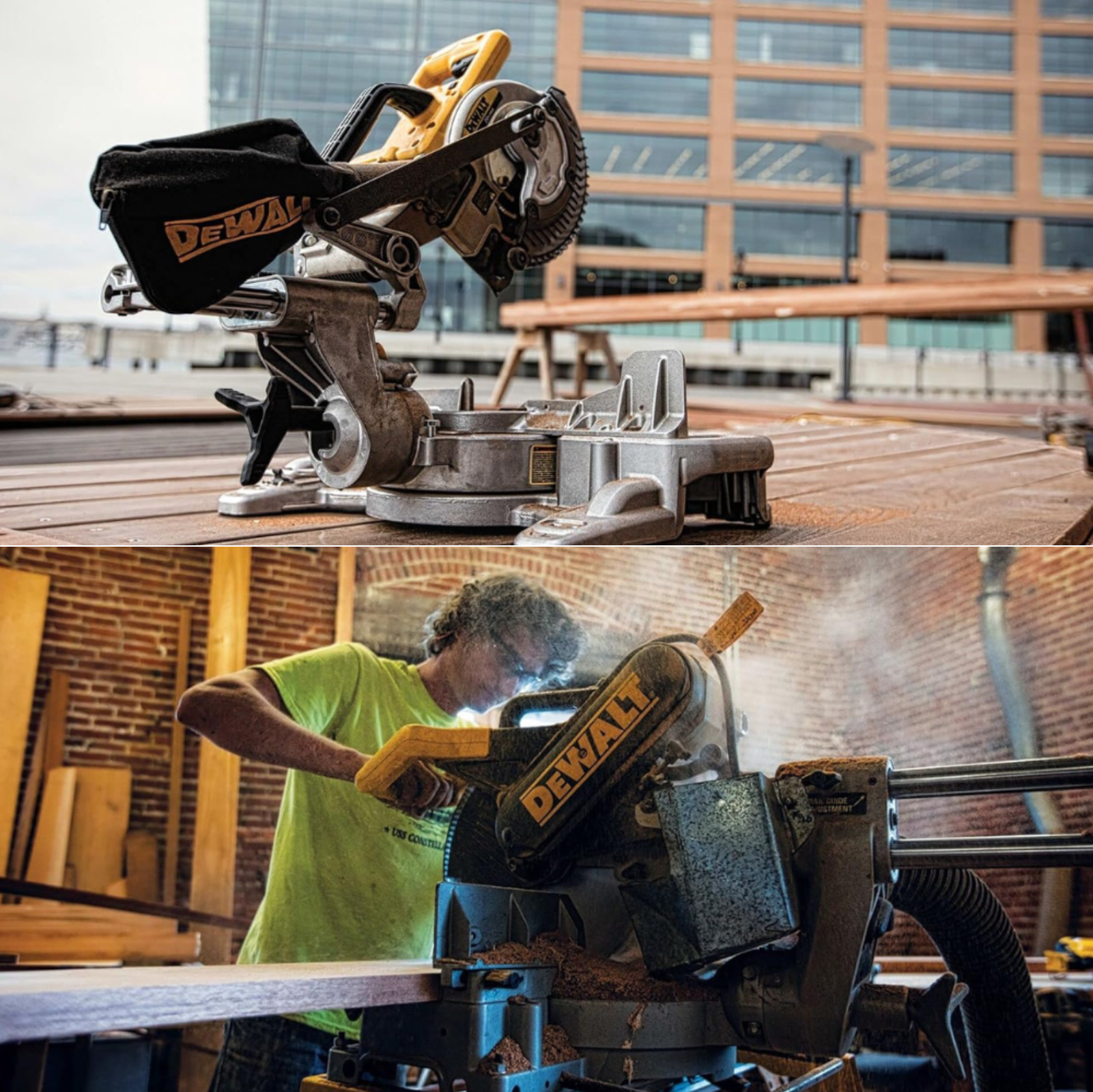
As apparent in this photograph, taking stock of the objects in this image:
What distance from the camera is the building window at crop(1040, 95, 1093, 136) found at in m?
9.46

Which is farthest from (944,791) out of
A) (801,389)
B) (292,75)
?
(801,389)

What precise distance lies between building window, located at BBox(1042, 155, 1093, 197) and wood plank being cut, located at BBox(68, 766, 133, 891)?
466 inches

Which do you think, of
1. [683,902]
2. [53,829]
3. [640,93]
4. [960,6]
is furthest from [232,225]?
[960,6]

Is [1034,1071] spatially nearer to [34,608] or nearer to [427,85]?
[34,608]

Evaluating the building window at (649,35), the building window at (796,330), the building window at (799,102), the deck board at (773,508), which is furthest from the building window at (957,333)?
the deck board at (773,508)

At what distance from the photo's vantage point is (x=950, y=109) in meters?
9.77

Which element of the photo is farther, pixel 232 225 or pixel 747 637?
pixel 747 637

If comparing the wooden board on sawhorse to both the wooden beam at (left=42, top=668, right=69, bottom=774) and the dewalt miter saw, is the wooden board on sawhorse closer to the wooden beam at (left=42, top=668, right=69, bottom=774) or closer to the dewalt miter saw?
the dewalt miter saw

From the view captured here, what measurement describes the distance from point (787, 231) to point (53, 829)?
10.1 m

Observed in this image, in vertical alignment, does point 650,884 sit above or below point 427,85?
below

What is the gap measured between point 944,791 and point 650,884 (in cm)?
28

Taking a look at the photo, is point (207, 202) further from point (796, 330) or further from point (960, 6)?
point (796, 330)

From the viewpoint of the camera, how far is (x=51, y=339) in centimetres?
509

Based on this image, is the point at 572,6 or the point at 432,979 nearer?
the point at 432,979
